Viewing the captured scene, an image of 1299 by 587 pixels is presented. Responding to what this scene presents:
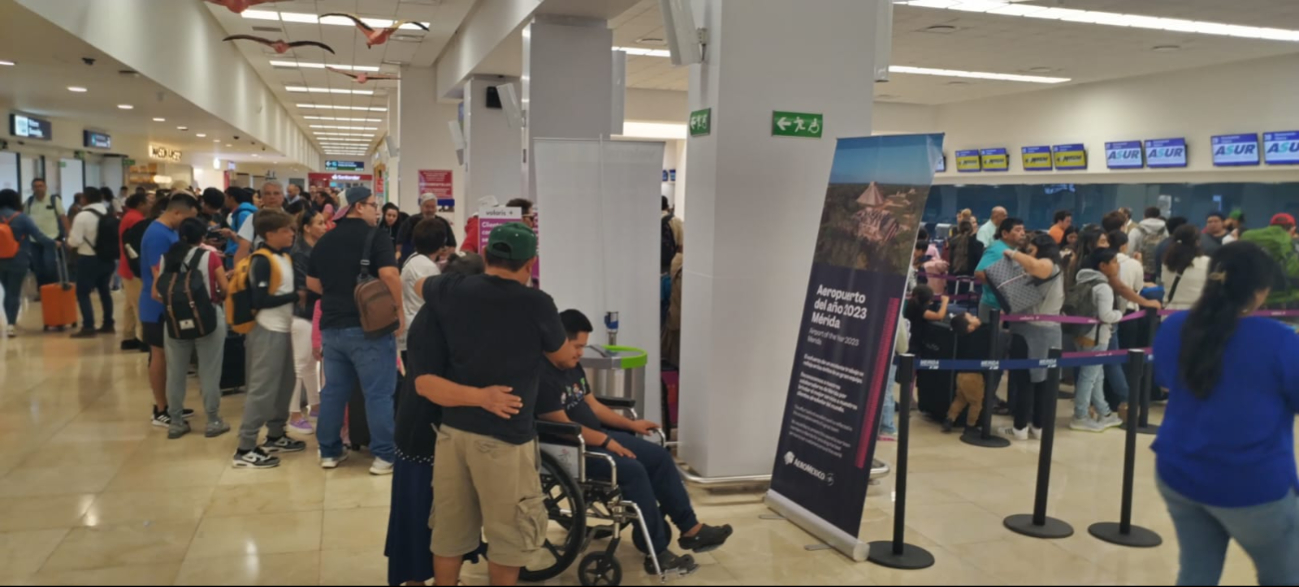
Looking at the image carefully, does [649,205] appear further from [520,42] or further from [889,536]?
[520,42]

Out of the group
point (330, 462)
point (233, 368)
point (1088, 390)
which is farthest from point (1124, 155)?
point (330, 462)

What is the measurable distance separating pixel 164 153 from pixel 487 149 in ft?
47.9

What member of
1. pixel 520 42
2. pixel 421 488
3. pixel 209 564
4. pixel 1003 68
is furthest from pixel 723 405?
pixel 1003 68

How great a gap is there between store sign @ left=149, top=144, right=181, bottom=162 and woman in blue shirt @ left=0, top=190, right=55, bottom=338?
12.2 m

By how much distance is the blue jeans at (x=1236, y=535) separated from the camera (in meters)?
2.65

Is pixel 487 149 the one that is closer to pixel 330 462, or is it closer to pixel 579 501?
pixel 330 462

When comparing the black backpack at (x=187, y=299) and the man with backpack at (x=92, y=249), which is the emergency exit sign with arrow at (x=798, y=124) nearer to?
the black backpack at (x=187, y=299)

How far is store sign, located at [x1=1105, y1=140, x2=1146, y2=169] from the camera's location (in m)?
13.9

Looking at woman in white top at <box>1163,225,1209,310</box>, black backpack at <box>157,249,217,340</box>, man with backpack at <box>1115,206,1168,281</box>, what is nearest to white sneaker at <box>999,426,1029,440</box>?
woman in white top at <box>1163,225,1209,310</box>

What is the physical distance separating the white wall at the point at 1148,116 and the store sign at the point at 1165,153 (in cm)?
12

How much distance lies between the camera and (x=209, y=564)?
150 inches

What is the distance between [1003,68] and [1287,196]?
391 cm

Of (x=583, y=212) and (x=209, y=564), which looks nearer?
(x=209, y=564)

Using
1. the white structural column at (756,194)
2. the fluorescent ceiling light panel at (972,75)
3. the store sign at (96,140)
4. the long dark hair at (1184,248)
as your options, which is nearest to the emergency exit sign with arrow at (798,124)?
the white structural column at (756,194)
